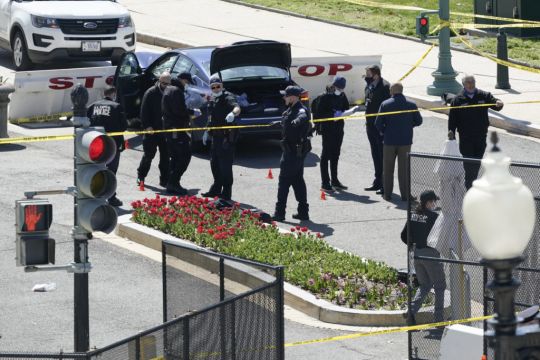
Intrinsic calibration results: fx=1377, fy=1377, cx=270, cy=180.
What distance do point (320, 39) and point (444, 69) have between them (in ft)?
21.0

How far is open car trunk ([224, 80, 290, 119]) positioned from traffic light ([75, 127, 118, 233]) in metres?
8.95

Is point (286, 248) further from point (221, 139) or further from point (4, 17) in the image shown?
point (4, 17)

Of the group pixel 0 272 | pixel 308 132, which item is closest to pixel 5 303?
pixel 0 272

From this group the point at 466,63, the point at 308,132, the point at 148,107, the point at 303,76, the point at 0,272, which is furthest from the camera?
the point at 466,63

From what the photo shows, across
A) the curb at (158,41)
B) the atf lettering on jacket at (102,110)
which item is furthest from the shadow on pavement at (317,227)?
the curb at (158,41)

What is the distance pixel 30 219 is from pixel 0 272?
4486 millimetres

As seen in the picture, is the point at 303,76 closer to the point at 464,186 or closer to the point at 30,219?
the point at 464,186

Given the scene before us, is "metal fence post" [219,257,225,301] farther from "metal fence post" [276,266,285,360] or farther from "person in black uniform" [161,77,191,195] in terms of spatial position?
"person in black uniform" [161,77,191,195]

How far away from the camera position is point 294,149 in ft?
55.7

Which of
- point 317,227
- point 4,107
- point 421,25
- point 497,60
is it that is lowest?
point 317,227

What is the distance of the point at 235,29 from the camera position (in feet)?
103

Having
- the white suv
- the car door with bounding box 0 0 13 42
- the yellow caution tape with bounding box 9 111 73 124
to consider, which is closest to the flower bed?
the yellow caution tape with bounding box 9 111 73 124

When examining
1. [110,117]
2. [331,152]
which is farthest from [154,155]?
[331,152]

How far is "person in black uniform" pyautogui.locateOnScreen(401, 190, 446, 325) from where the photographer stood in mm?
12266
